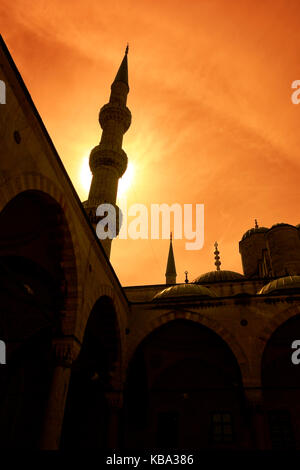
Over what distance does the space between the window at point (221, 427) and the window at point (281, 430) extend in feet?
4.25

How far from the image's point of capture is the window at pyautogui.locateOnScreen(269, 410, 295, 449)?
34.9 ft

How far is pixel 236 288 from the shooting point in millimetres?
16250

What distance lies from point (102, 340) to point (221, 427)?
5136mm

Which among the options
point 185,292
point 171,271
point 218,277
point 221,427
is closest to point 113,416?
point 221,427

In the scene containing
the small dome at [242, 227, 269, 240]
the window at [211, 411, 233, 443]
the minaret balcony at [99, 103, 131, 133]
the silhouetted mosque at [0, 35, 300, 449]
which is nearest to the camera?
the silhouetted mosque at [0, 35, 300, 449]

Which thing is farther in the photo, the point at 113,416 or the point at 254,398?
the point at 113,416

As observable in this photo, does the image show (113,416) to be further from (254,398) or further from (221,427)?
(221,427)

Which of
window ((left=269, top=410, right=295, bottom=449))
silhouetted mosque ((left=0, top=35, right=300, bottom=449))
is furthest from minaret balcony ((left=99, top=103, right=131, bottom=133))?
window ((left=269, top=410, right=295, bottom=449))

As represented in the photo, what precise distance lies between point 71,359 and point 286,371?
8769mm

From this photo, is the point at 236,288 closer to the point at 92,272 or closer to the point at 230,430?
the point at 230,430

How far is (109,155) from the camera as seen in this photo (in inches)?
599

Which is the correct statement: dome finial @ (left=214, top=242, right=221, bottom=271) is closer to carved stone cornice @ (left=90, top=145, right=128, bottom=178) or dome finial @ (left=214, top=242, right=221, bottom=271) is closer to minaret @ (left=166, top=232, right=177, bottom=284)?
minaret @ (left=166, top=232, right=177, bottom=284)

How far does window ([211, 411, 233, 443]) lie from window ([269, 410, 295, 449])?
1296 mm

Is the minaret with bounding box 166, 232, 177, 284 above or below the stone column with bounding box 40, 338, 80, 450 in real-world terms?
above
